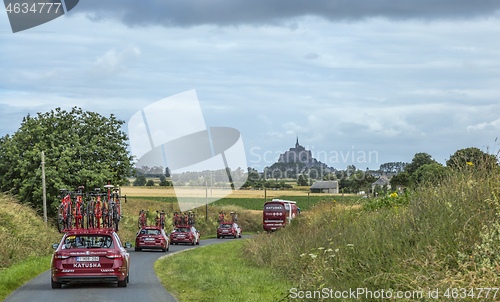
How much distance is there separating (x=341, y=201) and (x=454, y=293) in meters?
16.4

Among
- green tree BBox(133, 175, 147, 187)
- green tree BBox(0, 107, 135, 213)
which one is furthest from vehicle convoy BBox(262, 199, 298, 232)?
green tree BBox(133, 175, 147, 187)

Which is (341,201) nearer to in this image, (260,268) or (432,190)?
(260,268)

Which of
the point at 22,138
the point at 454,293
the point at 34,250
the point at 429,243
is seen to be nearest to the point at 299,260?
the point at 429,243

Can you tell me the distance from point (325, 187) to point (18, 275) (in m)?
114

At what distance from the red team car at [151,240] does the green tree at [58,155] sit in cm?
703

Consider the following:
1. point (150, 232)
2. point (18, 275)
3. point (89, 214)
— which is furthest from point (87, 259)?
point (150, 232)

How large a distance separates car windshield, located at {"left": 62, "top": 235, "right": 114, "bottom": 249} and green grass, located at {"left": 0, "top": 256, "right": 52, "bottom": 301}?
1.92 metres

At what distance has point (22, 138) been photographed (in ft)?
125

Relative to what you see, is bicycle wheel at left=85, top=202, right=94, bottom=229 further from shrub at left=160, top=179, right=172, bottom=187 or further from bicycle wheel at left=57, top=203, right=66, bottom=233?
shrub at left=160, top=179, right=172, bottom=187

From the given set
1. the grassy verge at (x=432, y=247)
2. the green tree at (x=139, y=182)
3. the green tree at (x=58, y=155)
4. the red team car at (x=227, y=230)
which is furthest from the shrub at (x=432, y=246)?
the green tree at (x=139, y=182)

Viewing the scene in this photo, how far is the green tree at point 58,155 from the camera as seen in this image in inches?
1438

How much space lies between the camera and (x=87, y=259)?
13594mm

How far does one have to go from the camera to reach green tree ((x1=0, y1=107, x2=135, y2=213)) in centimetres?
3652

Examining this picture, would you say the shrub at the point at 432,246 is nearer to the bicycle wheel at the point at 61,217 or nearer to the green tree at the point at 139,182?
the bicycle wheel at the point at 61,217
